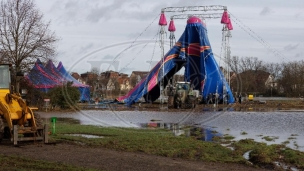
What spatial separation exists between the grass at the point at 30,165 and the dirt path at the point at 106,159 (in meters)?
0.54

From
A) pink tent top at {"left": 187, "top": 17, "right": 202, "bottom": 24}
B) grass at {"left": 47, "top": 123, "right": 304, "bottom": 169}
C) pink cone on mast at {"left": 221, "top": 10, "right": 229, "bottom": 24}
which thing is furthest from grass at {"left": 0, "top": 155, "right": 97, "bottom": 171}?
pink tent top at {"left": 187, "top": 17, "right": 202, "bottom": 24}

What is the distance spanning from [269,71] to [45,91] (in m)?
Result: 73.5

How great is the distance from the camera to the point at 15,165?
450 inches

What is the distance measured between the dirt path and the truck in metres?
31.7

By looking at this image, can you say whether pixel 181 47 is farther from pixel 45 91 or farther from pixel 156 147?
pixel 156 147

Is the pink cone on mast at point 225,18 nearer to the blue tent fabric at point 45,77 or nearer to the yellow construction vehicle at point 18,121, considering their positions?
the blue tent fabric at point 45,77

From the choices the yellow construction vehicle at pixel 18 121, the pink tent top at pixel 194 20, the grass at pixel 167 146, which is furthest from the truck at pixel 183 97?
the yellow construction vehicle at pixel 18 121

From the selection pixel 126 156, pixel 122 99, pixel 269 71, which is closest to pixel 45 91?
pixel 122 99

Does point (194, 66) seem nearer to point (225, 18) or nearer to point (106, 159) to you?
point (225, 18)

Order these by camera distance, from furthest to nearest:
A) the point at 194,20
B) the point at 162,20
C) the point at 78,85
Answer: the point at 78,85 → the point at 194,20 → the point at 162,20

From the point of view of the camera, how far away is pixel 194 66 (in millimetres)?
57656

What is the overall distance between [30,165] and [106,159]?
2.46 m

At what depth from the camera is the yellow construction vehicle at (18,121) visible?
1521cm

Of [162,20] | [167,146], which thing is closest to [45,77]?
[162,20]
